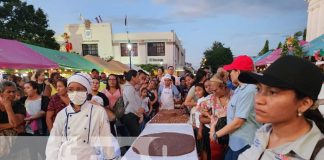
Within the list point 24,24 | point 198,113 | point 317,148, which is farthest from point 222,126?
point 24,24

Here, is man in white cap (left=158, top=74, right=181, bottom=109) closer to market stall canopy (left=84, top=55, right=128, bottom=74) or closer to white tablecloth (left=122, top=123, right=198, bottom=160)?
white tablecloth (left=122, top=123, right=198, bottom=160)

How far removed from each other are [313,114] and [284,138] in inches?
7.1

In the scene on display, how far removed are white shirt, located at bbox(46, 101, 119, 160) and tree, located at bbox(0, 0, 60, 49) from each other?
65.3ft

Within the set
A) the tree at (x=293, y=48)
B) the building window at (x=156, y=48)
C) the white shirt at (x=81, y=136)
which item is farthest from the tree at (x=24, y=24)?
the building window at (x=156, y=48)

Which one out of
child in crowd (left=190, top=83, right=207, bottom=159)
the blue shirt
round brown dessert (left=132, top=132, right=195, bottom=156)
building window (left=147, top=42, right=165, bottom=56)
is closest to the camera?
the blue shirt

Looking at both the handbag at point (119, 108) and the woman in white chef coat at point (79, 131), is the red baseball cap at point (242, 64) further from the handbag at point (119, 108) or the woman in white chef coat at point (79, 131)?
the handbag at point (119, 108)

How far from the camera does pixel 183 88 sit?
9102 mm

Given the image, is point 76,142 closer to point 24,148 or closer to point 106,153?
point 106,153

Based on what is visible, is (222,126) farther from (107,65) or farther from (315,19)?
(315,19)

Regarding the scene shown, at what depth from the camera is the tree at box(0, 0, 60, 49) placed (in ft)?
66.0

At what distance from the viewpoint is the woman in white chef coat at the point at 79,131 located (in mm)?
2436

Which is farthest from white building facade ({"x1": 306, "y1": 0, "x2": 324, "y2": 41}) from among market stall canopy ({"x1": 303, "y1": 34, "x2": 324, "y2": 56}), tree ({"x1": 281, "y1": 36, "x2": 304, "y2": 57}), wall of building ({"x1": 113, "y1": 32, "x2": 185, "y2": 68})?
wall of building ({"x1": 113, "y1": 32, "x2": 185, "y2": 68})

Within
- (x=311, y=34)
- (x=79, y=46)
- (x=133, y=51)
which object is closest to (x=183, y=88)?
(x=311, y=34)

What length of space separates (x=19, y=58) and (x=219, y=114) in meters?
7.44
